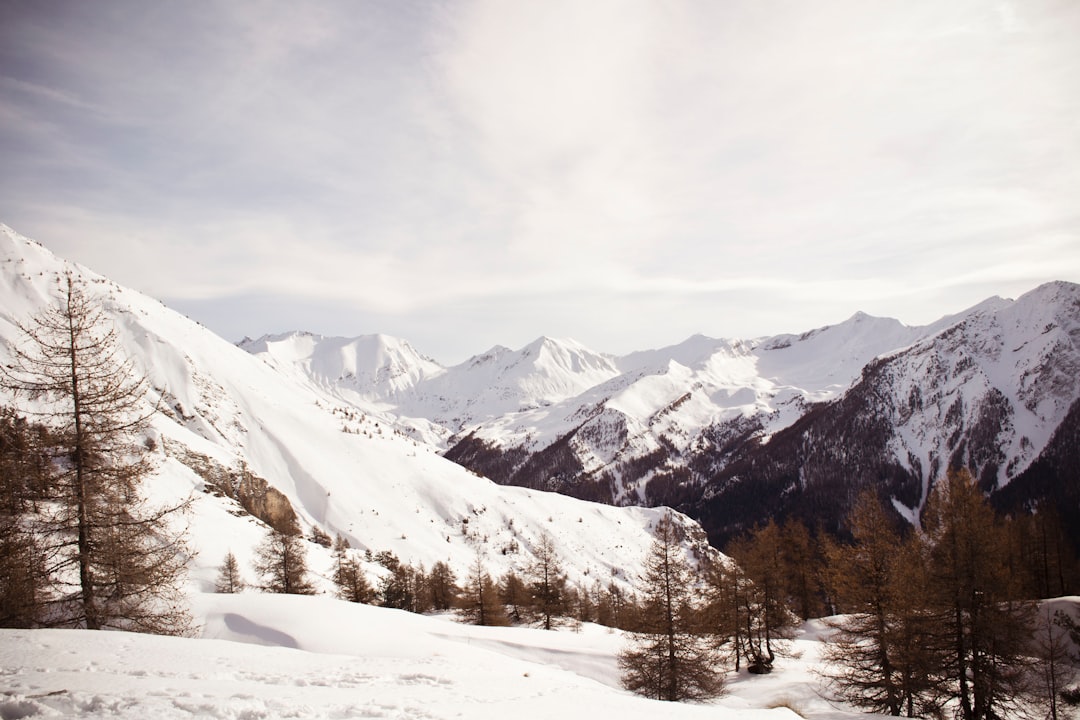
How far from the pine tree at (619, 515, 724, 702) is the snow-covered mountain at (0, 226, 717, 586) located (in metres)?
40.7

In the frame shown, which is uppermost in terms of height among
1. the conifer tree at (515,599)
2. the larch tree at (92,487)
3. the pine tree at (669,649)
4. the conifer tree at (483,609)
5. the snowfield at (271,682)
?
the larch tree at (92,487)

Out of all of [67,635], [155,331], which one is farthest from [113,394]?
[155,331]

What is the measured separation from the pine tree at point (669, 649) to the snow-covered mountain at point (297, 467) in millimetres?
40699

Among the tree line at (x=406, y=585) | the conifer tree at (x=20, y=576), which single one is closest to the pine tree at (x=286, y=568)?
the tree line at (x=406, y=585)

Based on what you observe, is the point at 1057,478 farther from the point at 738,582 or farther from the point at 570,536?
the point at 738,582

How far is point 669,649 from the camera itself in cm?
1952

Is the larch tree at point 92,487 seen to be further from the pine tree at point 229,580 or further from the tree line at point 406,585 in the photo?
the pine tree at point 229,580

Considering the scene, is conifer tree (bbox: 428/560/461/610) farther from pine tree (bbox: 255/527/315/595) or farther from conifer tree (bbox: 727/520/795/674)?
conifer tree (bbox: 727/520/795/674)

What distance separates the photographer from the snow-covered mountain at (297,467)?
201ft

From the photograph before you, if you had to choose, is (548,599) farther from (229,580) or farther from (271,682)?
(271,682)

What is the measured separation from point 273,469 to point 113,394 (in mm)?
71628

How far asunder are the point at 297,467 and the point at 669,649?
72.9 metres

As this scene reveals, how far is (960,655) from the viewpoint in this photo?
1738 cm

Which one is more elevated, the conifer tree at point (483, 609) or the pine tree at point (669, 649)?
the pine tree at point (669, 649)
